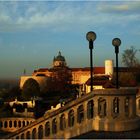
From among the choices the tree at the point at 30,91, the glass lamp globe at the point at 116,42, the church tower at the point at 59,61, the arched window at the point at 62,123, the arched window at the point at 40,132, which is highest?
the church tower at the point at 59,61

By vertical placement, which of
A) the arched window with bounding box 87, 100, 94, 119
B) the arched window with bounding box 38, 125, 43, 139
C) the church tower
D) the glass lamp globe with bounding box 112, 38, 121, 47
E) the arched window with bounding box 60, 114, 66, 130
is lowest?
the arched window with bounding box 38, 125, 43, 139

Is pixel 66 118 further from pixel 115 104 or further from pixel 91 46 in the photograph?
pixel 91 46

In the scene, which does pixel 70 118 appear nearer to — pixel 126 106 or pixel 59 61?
pixel 126 106

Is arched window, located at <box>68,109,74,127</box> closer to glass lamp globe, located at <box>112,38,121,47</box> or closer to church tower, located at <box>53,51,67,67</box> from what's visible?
glass lamp globe, located at <box>112,38,121,47</box>

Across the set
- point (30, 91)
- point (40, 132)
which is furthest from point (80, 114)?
point (30, 91)

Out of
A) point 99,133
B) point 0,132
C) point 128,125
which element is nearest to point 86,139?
point 99,133

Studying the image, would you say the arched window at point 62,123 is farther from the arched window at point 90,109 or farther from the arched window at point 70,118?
the arched window at point 90,109

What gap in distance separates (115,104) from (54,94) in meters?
68.6

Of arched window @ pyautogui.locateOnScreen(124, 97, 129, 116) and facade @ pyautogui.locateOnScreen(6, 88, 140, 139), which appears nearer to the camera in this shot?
facade @ pyautogui.locateOnScreen(6, 88, 140, 139)

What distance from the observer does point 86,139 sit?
38.8 ft

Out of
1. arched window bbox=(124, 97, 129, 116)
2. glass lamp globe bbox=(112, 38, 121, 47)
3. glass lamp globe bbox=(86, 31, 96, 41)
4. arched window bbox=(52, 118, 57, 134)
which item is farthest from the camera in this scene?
glass lamp globe bbox=(112, 38, 121, 47)

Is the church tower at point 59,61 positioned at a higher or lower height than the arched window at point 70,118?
higher

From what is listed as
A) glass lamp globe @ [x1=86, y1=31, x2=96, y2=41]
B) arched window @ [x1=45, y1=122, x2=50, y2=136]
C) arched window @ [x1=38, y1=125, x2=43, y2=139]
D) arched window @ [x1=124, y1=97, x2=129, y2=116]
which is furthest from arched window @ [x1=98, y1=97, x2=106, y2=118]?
glass lamp globe @ [x1=86, y1=31, x2=96, y2=41]

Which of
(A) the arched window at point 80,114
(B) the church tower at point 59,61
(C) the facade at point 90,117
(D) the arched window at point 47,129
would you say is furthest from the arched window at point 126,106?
(B) the church tower at point 59,61
